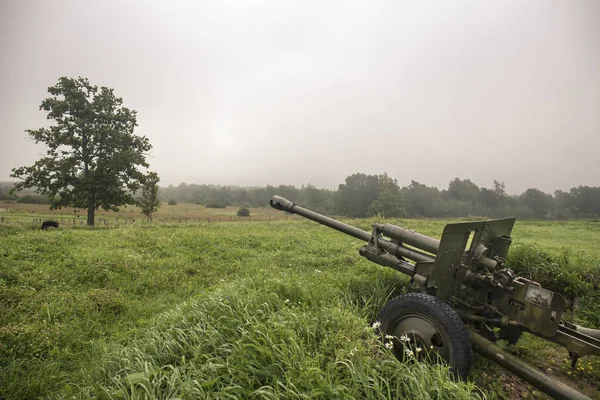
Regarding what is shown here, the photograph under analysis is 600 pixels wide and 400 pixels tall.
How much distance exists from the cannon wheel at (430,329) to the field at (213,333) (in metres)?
0.25

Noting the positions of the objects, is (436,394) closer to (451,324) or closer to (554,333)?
(451,324)

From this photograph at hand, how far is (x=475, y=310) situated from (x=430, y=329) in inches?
40.2

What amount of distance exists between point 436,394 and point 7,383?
511 cm

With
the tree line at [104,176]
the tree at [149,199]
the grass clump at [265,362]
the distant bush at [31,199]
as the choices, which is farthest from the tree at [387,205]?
the grass clump at [265,362]

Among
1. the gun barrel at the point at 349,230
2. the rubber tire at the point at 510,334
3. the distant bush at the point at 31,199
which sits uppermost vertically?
the gun barrel at the point at 349,230

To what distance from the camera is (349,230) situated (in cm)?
Result: 538

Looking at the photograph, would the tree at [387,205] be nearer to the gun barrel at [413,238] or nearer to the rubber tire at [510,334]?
the gun barrel at [413,238]

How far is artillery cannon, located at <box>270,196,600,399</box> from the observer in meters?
3.09

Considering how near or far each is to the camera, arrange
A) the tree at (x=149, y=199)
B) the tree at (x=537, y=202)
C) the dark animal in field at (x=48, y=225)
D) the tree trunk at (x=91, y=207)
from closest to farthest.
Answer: the dark animal in field at (x=48, y=225), the tree at (x=537, y=202), the tree trunk at (x=91, y=207), the tree at (x=149, y=199)

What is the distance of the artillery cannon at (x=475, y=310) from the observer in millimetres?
3088

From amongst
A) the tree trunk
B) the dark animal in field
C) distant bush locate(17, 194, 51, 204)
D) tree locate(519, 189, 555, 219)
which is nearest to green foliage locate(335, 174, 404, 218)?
tree locate(519, 189, 555, 219)

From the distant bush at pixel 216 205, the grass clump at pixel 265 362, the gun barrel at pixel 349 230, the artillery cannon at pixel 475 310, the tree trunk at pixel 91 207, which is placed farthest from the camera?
the distant bush at pixel 216 205

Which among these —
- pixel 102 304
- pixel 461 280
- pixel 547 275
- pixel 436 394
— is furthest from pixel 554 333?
pixel 102 304

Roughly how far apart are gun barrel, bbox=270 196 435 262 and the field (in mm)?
864
